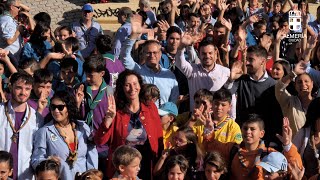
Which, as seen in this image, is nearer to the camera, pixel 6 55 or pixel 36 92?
pixel 36 92

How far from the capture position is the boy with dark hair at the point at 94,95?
6.98 metres

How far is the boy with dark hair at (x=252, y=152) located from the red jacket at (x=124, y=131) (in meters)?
0.66

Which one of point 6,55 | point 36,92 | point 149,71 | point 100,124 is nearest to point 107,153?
point 100,124

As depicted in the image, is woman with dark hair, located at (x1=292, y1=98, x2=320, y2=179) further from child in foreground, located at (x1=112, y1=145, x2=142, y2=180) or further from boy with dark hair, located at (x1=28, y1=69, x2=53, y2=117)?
boy with dark hair, located at (x1=28, y1=69, x2=53, y2=117)

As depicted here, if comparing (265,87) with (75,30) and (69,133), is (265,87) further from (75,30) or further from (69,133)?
(75,30)

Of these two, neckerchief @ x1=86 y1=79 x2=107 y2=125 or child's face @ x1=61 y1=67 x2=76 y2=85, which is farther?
child's face @ x1=61 y1=67 x2=76 y2=85

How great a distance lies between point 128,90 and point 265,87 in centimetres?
185

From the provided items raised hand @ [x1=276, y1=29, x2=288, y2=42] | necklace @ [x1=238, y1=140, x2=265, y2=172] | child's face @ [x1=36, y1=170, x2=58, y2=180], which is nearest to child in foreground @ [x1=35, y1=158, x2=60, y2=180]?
child's face @ [x1=36, y1=170, x2=58, y2=180]

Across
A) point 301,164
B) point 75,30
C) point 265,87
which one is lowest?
point 301,164

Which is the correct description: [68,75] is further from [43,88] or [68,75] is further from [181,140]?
[181,140]

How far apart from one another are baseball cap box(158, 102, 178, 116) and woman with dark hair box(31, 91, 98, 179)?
3.35 ft

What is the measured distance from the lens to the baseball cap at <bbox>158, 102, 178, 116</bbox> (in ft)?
23.7

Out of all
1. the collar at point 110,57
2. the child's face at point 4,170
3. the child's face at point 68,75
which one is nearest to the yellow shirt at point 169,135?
the child's face at point 68,75

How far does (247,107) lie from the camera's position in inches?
304
